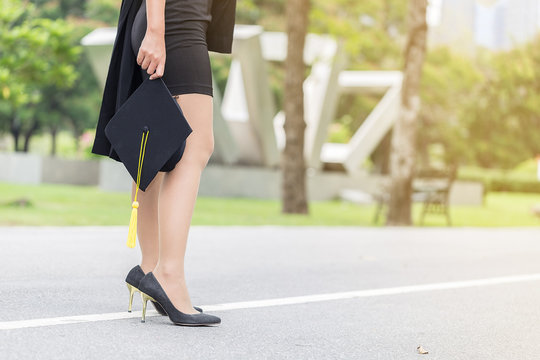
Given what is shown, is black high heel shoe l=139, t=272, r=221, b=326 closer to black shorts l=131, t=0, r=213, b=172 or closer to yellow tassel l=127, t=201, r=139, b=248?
yellow tassel l=127, t=201, r=139, b=248

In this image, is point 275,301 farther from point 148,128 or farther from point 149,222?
point 148,128

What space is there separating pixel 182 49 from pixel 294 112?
1308cm

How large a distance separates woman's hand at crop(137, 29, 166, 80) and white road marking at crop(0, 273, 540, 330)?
1.08m

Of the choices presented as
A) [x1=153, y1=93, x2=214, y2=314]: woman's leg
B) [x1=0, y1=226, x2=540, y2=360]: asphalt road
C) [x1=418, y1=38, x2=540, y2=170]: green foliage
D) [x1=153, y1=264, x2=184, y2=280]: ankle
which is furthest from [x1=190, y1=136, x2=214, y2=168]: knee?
[x1=418, y1=38, x2=540, y2=170]: green foliage

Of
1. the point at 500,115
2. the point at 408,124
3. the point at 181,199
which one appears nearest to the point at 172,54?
the point at 181,199

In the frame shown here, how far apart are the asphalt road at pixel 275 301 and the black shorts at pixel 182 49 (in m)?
0.83

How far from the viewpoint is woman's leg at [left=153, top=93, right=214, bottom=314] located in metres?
3.80

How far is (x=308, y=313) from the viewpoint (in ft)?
14.9

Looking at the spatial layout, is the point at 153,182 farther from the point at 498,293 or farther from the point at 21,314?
the point at 498,293

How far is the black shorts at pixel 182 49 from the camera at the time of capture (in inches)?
149

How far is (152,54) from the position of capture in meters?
3.68

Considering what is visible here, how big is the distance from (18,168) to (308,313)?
23.6 metres

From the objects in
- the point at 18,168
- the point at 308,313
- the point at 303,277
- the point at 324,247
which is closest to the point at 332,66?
the point at 18,168

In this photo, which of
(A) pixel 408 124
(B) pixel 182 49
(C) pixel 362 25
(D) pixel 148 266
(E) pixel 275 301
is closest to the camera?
(B) pixel 182 49
